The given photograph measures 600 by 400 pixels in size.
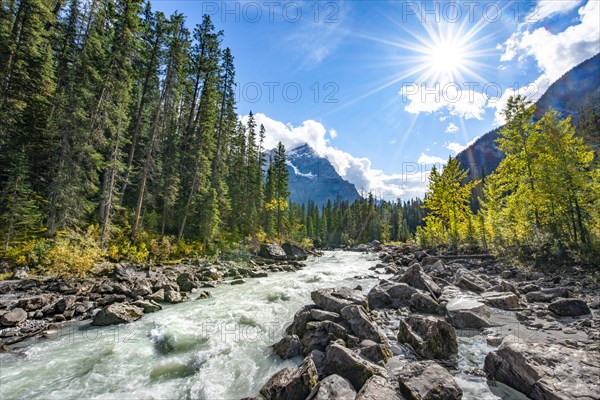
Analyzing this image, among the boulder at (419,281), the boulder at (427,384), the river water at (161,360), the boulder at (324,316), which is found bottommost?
the river water at (161,360)

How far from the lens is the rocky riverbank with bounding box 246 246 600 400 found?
4918mm

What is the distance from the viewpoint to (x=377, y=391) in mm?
4805

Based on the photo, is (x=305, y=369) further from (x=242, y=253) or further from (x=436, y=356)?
(x=242, y=253)

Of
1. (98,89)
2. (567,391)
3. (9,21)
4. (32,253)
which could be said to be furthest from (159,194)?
(567,391)

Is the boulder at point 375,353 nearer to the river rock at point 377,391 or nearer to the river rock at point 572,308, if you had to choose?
the river rock at point 377,391

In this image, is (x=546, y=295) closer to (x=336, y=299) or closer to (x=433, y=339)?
(x=433, y=339)

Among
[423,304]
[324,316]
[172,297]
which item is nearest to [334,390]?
[324,316]

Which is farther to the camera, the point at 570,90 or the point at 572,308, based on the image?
the point at 570,90

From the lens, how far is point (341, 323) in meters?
8.44

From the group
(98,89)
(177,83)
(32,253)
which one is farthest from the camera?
(177,83)

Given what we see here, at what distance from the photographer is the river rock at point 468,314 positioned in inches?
340

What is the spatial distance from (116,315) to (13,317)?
3381mm

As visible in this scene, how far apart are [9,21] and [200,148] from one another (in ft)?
53.5

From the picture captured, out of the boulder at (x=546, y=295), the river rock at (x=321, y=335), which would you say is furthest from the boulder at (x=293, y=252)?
the river rock at (x=321, y=335)
